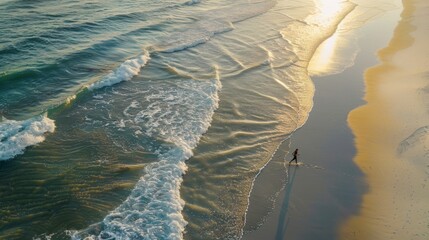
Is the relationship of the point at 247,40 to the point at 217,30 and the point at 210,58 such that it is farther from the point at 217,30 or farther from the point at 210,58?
the point at 210,58

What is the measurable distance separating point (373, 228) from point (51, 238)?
9076 millimetres

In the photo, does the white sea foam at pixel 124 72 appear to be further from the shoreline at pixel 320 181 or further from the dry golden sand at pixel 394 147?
the dry golden sand at pixel 394 147

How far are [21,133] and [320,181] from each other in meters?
11.0

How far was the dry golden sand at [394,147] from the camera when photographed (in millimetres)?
11578

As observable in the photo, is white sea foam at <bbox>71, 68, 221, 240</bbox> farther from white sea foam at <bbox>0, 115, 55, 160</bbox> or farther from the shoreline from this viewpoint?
white sea foam at <bbox>0, 115, 55, 160</bbox>

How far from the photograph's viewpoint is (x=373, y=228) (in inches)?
448

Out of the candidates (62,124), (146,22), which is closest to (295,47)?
(146,22)

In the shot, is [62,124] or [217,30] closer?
[62,124]

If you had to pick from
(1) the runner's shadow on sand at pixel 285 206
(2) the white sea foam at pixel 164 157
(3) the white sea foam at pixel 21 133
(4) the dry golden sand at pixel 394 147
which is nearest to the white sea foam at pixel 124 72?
(2) the white sea foam at pixel 164 157

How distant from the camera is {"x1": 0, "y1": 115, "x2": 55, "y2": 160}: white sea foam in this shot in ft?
45.4

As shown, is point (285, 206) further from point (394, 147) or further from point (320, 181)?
point (394, 147)

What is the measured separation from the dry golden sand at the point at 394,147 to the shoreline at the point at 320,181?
0.43 meters

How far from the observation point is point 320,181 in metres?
13.2

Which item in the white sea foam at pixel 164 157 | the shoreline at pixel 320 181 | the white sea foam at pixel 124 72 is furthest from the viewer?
the white sea foam at pixel 124 72
